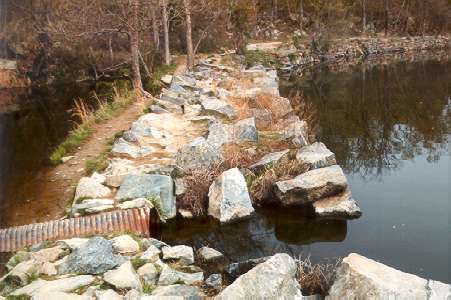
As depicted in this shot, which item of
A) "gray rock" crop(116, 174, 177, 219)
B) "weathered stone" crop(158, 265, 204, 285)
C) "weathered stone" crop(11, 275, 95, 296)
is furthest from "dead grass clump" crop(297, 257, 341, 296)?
"gray rock" crop(116, 174, 177, 219)

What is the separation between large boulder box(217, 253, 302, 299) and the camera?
14.7 feet

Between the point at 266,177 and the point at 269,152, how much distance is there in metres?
1.24

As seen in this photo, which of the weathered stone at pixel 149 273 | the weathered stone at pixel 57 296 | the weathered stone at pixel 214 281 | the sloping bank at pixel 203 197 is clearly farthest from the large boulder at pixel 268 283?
the weathered stone at pixel 57 296

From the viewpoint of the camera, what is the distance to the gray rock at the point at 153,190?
7406 mm

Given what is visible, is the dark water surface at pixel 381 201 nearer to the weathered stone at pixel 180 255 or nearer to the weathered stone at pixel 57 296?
the weathered stone at pixel 180 255

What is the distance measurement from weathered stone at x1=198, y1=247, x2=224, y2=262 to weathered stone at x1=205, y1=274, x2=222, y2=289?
2.60ft

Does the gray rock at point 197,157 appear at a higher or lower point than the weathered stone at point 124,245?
higher

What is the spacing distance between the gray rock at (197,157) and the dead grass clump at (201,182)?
11 cm

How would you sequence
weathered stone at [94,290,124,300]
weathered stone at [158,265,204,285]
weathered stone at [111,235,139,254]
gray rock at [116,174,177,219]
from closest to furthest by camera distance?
weathered stone at [94,290,124,300] → weathered stone at [158,265,204,285] → weathered stone at [111,235,139,254] → gray rock at [116,174,177,219]

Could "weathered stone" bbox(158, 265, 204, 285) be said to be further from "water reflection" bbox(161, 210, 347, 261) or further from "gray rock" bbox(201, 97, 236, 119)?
"gray rock" bbox(201, 97, 236, 119)

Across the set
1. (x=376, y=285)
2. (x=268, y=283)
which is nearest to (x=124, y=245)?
(x=268, y=283)

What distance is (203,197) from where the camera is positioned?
311 inches

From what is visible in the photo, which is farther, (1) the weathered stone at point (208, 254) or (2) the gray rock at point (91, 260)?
(1) the weathered stone at point (208, 254)

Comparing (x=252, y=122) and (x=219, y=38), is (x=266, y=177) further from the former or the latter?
(x=219, y=38)
